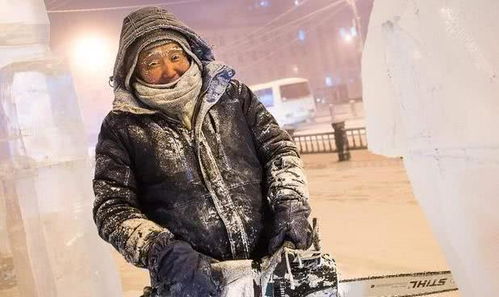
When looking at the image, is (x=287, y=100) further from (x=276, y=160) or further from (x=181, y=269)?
(x=181, y=269)

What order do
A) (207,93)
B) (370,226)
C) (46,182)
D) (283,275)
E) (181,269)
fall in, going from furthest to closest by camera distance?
(370,226) < (46,182) < (207,93) < (283,275) < (181,269)

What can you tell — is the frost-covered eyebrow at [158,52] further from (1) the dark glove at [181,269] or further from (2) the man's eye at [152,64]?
(1) the dark glove at [181,269]

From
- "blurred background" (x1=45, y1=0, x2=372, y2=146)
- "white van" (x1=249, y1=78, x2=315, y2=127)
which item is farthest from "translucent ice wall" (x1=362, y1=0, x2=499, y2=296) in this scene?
"blurred background" (x1=45, y1=0, x2=372, y2=146)

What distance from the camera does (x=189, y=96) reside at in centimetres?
187

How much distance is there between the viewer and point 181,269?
1.61 meters

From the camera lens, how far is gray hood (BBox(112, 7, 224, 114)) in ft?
6.22

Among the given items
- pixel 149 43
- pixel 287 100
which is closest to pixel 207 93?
pixel 149 43

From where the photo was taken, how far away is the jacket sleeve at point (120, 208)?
1688 mm

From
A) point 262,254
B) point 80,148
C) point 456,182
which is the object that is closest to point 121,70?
point 262,254

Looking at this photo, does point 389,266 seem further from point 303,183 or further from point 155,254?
point 155,254

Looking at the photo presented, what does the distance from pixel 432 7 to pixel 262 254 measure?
1.18 m

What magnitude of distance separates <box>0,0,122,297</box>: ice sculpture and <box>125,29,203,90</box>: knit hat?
303 centimetres

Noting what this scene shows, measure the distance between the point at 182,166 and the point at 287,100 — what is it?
81.6 ft

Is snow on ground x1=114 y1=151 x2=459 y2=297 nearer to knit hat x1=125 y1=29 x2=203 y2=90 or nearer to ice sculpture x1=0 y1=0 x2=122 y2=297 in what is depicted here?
ice sculpture x1=0 y1=0 x2=122 y2=297
